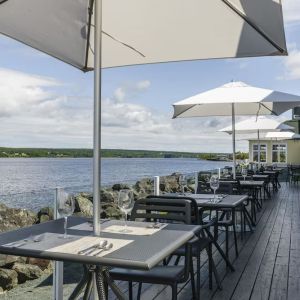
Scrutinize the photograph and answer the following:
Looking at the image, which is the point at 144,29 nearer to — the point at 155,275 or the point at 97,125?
the point at 97,125

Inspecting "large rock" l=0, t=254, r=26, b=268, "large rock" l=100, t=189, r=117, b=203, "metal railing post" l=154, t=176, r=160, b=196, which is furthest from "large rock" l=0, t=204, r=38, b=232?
"metal railing post" l=154, t=176, r=160, b=196

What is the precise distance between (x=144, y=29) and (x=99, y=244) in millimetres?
1968

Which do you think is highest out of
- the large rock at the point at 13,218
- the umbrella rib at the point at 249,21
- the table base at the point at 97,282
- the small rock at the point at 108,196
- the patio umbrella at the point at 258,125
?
the patio umbrella at the point at 258,125

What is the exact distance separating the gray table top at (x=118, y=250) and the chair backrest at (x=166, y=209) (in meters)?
0.74

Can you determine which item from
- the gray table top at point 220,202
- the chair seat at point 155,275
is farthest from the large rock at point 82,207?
the chair seat at point 155,275

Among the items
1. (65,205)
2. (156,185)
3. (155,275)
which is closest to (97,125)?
(65,205)

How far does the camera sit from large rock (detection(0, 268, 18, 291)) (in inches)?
189

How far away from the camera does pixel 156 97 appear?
2377 cm

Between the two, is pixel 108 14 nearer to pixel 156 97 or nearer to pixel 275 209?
pixel 275 209

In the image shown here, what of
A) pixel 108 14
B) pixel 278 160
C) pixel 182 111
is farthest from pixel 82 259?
pixel 278 160

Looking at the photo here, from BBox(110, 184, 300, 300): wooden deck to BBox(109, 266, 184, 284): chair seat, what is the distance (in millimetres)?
953

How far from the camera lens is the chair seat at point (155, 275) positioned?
278 centimetres

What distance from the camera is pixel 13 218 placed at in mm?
7879

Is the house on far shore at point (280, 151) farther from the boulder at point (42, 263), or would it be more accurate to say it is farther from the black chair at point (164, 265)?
the black chair at point (164, 265)
